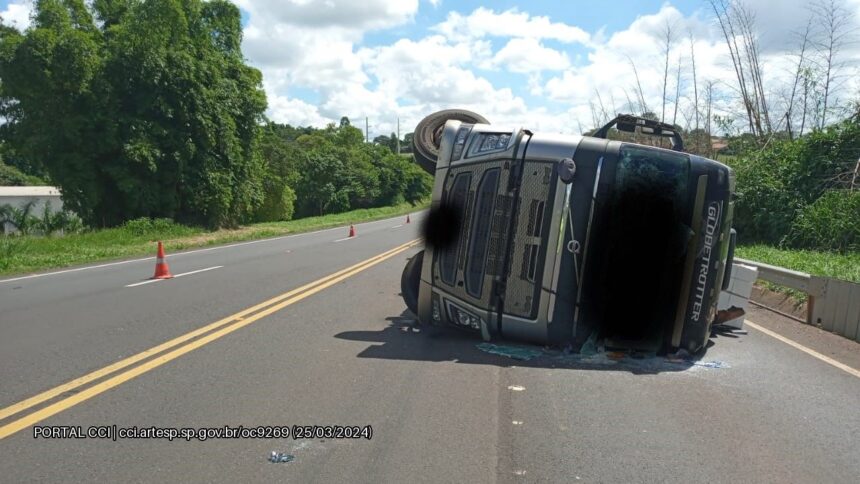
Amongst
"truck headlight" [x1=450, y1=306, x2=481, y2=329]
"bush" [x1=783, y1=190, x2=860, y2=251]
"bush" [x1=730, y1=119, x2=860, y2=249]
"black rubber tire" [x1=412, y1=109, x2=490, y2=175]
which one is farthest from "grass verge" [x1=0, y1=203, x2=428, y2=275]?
"bush" [x1=783, y1=190, x2=860, y2=251]

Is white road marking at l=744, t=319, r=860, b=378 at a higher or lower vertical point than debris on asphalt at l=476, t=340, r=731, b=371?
higher

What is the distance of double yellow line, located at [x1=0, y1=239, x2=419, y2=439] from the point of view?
16.1ft

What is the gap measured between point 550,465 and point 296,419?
5.95 ft

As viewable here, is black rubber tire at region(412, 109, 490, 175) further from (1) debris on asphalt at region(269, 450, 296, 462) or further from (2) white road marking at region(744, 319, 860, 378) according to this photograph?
(1) debris on asphalt at region(269, 450, 296, 462)

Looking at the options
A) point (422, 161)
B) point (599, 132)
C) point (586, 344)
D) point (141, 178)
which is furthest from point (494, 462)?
point (141, 178)

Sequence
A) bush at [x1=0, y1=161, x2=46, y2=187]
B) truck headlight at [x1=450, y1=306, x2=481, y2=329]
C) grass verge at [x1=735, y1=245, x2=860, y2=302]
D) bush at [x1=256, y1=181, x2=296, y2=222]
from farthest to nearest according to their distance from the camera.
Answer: bush at [x1=0, y1=161, x2=46, y2=187], bush at [x1=256, y1=181, x2=296, y2=222], grass verge at [x1=735, y1=245, x2=860, y2=302], truck headlight at [x1=450, y1=306, x2=481, y2=329]

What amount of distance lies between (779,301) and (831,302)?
1839mm

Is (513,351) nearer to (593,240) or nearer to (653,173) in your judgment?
(593,240)

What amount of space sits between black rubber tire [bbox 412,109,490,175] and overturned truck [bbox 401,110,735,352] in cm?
280

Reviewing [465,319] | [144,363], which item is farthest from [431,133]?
[144,363]

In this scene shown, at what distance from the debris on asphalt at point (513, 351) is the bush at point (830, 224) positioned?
1016 cm

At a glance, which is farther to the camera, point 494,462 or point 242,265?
point 242,265

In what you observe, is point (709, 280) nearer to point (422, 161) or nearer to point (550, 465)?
point (550, 465)

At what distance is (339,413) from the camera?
495 centimetres
